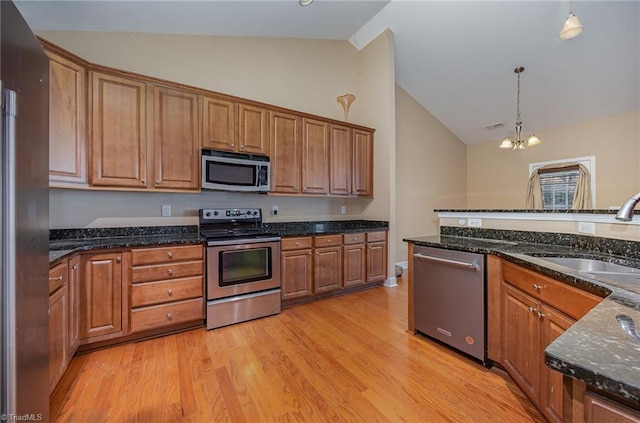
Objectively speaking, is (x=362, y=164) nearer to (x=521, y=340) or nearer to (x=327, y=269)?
(x=327, y=269)

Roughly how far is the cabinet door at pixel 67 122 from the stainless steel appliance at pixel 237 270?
1.12 m

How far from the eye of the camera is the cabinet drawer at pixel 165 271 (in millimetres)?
2234

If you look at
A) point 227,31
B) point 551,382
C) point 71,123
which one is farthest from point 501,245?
point 227,31

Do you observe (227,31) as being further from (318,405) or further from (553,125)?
(553,125)

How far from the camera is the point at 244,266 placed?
2727mm

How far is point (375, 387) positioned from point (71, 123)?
3.00 m

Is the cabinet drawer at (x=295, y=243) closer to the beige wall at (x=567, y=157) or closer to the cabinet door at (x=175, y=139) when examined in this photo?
the cabinet door at (x=175, y=139)

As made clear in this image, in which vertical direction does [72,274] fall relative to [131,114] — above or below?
below

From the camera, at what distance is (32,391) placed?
1113 millimetres

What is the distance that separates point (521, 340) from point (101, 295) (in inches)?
116

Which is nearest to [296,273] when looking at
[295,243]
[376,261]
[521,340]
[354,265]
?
[295,243]

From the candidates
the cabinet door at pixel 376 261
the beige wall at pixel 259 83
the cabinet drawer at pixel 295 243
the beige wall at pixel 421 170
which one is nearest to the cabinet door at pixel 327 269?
the cabinet drawer at pixel 295 243

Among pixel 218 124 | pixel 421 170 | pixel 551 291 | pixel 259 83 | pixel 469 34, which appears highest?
pixel 469 34

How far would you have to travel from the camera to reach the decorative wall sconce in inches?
171
